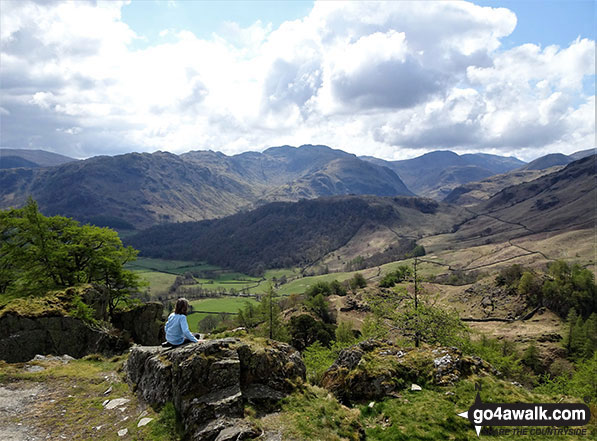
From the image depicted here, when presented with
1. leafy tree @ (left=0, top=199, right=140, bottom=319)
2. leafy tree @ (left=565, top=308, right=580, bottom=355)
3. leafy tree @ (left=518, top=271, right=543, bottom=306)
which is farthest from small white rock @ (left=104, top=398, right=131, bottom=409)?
leafy tree @ (left=518, top=271, right=543, bottom=306)

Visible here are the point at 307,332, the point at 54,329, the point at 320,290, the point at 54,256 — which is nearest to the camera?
the point at 54,329

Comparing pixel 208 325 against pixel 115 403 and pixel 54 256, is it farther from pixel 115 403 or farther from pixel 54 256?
pixel 115 403

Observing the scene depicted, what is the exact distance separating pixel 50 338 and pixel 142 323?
913cm

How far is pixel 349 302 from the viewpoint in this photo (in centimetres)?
9944

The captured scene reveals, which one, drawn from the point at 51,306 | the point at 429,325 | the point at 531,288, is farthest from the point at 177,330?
the point at 531,288

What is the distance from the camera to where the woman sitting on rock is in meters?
14.7

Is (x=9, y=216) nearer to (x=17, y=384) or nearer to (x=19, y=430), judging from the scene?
(x=17, y=384)

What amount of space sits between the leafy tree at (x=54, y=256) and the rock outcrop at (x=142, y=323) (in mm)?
1428

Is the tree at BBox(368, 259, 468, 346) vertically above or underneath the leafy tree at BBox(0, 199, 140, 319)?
underneath

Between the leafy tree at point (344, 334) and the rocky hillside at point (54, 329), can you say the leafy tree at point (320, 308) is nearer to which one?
the leafy tree at point (344, 334)

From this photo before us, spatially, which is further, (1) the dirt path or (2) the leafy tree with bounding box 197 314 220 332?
(2) the leafy tree with bounding box 197 314 220 332

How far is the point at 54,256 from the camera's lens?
98.2 feet

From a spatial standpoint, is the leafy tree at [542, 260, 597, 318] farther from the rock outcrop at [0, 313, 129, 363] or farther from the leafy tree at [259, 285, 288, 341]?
the rock outcrop at [0, 313, 129, 363]

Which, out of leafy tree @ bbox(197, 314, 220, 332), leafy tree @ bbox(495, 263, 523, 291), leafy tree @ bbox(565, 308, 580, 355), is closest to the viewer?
leafy tree @ bbox(565, 308, 580, 355)
